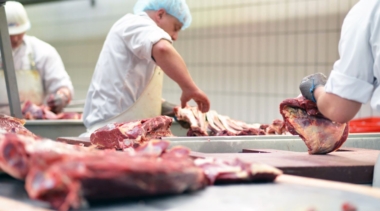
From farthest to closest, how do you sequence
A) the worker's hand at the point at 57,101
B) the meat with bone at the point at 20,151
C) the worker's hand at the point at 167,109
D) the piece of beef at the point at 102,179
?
the worker's hand at the point at 57,101 → the worker's hand at the point at 167,109 → the meat with bone at the point at 20,151 → the piece of beef at the point at 102,179

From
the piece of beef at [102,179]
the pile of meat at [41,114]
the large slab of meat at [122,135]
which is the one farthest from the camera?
the pile of meat at [41,114]

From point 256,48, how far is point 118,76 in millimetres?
3505

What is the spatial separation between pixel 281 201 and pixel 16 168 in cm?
74

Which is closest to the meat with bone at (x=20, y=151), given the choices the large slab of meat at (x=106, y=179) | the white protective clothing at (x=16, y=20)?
the large slab of meat at (x=106, y=179)

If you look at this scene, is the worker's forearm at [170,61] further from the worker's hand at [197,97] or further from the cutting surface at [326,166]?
the cutting surface at [326,166]

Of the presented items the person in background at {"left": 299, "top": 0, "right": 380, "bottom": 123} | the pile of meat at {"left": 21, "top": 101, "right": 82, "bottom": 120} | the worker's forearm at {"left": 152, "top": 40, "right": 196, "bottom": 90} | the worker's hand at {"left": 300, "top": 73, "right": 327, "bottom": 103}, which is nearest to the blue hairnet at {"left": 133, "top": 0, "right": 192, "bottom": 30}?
the worker's forearm at {"left": 152, "top": 40, "right": 196, "bottom": 90}

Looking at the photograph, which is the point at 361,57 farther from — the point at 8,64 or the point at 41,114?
the point at 41,114

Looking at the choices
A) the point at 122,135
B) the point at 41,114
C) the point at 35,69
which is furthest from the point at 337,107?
the point at 35,69

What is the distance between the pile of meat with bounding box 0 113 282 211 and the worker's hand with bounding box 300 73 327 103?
2.66 ft

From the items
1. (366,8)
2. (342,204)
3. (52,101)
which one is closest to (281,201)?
(342,204)

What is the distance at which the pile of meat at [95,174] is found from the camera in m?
1.31

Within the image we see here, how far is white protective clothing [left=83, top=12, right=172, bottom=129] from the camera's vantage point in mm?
4016

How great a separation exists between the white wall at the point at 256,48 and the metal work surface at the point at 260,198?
4806 mm

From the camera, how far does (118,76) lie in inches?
160
